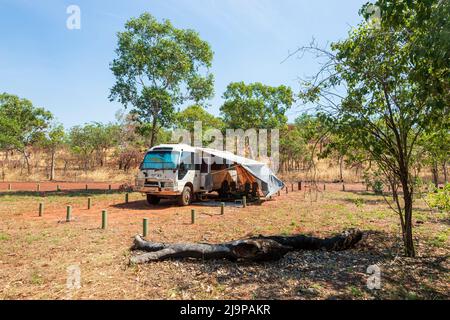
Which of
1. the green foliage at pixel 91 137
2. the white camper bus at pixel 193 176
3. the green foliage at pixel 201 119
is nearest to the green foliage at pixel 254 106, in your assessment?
the green foliage at pixel 201 119

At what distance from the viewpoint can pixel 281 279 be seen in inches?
196

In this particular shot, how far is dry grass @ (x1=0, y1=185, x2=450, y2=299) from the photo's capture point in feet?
15.0

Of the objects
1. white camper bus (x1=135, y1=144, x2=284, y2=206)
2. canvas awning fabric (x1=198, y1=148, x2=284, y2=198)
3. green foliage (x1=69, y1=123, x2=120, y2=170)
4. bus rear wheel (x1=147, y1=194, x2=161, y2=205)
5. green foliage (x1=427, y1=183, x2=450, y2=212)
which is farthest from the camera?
green foliage (x1=69, y1=123, x2=120, y2=170)

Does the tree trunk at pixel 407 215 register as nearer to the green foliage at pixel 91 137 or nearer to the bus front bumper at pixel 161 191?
the bus front bumper at pixel 161 191

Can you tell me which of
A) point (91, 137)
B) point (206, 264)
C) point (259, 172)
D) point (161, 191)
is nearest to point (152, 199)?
point (161, 191)

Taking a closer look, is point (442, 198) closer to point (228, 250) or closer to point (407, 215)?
point (407, 215)

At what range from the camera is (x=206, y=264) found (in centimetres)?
567

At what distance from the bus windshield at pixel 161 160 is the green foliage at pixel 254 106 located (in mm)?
16284

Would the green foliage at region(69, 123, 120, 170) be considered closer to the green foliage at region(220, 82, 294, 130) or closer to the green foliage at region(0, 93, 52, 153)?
the green foliage at region(0, 93, 52, 153)

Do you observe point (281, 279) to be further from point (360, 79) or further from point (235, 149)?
point (235, 149)

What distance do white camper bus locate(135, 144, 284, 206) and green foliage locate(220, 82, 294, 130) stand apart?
11.7 m

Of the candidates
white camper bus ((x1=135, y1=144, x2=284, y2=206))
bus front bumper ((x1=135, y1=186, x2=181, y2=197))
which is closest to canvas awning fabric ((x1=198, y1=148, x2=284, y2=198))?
white camper bus ((x1=135, y1=144, x2=284, y2=206))

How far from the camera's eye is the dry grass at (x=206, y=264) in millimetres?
4559
